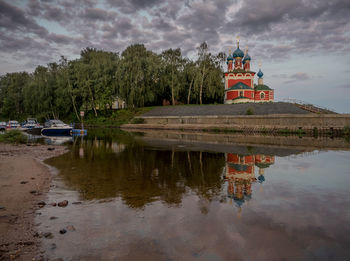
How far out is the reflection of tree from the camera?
10349 mm

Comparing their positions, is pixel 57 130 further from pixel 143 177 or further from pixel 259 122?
pixel 143 177

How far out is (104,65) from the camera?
71.9m

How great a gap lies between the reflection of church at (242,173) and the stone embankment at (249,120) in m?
24.8

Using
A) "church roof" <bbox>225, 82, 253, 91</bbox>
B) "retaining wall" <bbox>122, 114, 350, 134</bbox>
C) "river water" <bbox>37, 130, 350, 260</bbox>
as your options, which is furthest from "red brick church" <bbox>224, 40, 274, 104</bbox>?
"river water" <bbox>37, 130, 350, 260</bbox>

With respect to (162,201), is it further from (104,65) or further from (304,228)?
(104,65)

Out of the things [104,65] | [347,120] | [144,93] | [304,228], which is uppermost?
[104,65]

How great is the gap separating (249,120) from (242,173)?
34.1 meters

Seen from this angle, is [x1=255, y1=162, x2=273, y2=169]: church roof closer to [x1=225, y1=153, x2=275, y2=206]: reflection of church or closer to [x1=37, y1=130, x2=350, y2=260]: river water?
[x1=225, y1=153, x2=275, y2=206]: reflection of church

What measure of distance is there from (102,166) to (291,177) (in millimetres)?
10607

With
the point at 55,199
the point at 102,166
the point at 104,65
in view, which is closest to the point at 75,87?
the point at 104,65

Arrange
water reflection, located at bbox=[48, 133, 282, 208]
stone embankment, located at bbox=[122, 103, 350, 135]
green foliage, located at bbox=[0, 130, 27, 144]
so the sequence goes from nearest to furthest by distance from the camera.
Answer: water reflection, located at bbox=[48, 133, 282, 208] < green foliage, located at bbox=[0, 130, 27, 144] < stone embankment, located at bbox=[122, 103, 350, 135]

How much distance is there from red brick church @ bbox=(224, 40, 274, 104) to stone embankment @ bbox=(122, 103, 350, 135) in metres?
11.2

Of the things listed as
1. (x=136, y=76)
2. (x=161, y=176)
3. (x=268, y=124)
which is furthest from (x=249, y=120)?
(x=161, y=176)

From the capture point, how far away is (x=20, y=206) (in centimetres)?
864
